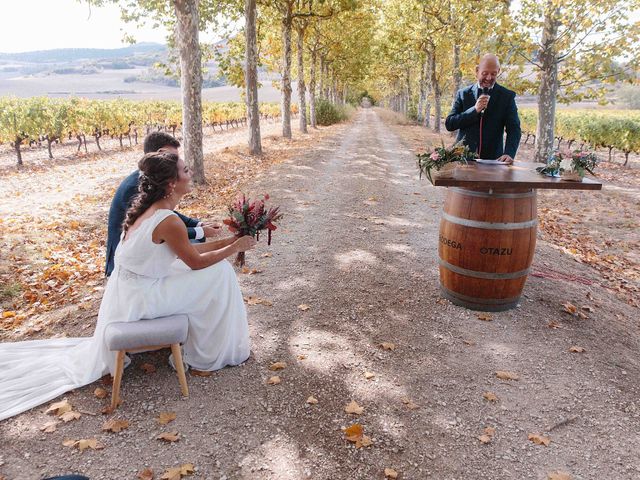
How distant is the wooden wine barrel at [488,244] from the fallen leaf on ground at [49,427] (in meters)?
4.09

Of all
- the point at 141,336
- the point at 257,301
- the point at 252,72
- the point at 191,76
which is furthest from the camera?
the point at 252,72

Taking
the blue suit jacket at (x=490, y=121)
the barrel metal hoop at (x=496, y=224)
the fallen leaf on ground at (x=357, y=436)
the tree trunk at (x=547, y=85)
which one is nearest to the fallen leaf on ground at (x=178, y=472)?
the fallen leaf on ground at (x=357, y=436)

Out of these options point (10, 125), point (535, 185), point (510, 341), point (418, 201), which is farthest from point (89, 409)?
point (10, 125)

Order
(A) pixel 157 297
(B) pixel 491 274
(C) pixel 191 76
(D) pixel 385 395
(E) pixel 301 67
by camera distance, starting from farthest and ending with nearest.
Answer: (E) pixel 301 67, (C) pixel 191 76, (B) pixel 491 274, (D) pixel 385 395, (A) pixel 157 297

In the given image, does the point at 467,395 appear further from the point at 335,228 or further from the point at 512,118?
the point at 335,228

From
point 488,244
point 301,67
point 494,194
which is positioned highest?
point 301,67

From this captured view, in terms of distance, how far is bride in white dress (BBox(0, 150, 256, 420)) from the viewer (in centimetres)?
348

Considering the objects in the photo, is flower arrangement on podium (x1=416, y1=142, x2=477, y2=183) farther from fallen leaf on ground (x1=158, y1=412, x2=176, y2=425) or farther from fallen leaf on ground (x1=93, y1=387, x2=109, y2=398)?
fallen leaf on ground (x1=93, y1=387, x2=109, y2=398)

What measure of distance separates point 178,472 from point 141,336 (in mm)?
1027

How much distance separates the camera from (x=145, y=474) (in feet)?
9.43

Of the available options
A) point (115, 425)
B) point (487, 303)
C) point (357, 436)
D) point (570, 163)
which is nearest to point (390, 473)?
point (357, 436)

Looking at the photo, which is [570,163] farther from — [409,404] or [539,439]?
[409,404]

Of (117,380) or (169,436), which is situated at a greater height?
(117,380)

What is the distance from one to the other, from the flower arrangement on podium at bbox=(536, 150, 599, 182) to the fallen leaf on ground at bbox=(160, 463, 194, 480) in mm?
4332
